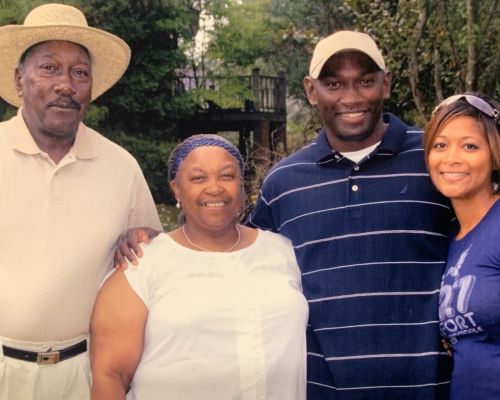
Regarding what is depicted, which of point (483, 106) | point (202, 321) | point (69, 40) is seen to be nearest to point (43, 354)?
point (202, 321)

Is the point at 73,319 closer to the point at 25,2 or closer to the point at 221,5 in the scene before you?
the point at 25,2

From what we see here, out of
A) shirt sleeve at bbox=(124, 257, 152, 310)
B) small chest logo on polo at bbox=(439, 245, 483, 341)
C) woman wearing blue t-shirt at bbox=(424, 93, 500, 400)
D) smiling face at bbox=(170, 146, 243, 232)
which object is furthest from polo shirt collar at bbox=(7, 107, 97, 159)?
small chest logo on polo at bbox=(439, 245, 483, 341)

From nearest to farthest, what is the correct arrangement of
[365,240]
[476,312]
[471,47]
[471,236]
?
[476,312] < [471,236] < [365,240] < [471,47]

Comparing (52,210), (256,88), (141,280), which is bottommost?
(141,280)

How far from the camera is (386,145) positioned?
3.41 m

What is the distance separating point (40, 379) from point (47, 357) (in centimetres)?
10

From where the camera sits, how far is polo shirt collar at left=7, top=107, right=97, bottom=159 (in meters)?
3.43

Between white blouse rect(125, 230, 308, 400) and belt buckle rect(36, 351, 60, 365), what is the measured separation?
A: 54 cm

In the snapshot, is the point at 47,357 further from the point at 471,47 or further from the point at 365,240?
the point at 471,47

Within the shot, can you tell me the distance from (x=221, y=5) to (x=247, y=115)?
705 centimetres

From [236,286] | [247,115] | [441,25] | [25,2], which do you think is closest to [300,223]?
[236,286]

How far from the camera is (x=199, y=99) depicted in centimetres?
2588

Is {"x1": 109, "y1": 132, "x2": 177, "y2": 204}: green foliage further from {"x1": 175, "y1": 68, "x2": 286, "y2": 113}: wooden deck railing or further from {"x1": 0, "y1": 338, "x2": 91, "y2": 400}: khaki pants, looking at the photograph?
{"x1": 0, "y1": 338, "x2": 91, "y2": 400}: khaki pants

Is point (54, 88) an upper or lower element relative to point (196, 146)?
upper
